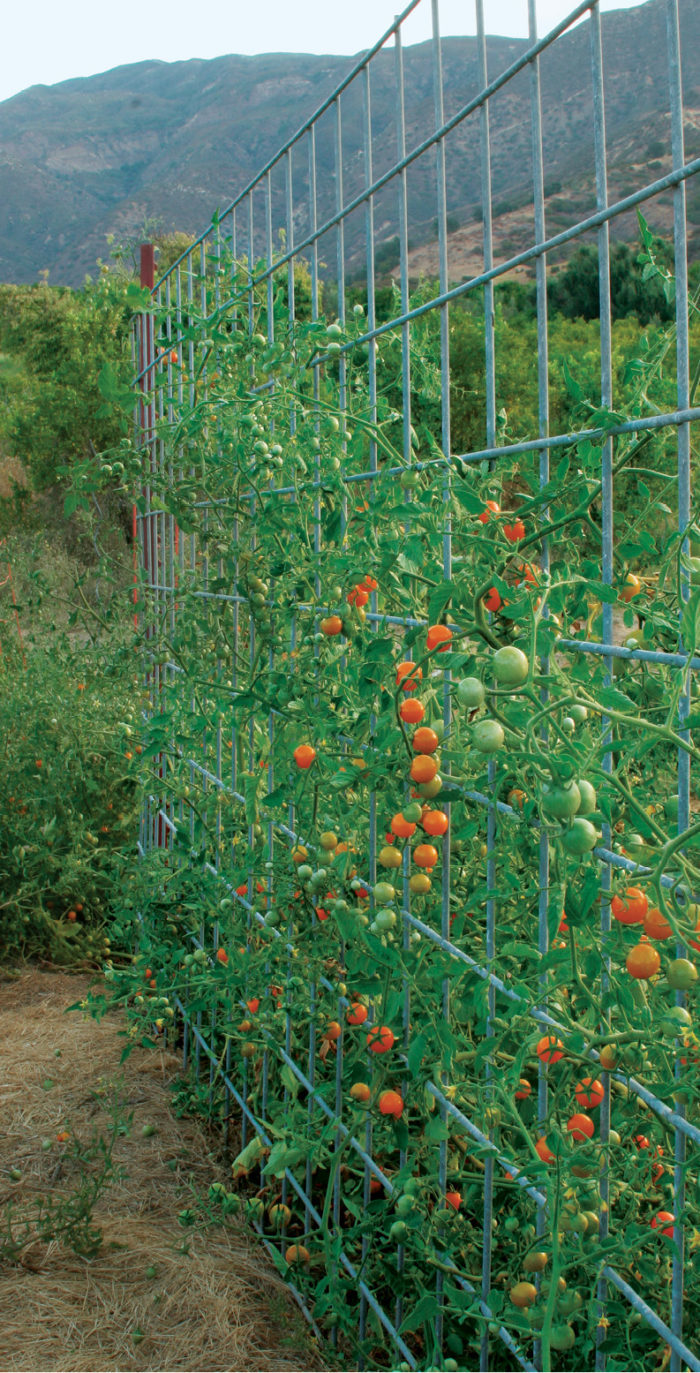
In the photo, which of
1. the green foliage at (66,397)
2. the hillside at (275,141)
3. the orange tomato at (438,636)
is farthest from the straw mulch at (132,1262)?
the hillside at (275,141)

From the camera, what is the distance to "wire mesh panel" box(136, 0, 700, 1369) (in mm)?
844

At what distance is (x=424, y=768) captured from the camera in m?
1.04

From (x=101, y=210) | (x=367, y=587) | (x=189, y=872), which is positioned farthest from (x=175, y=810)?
(x=101, y=210)

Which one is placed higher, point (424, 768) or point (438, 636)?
point (438, 636)

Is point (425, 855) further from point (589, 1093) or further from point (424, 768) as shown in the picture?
point (589, 1093)

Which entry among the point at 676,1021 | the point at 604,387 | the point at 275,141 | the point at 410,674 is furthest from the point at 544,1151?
the point at 275,141

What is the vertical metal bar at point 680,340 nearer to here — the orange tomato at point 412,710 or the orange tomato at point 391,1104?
the orange tomato at point 412,710

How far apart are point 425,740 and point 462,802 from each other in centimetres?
14

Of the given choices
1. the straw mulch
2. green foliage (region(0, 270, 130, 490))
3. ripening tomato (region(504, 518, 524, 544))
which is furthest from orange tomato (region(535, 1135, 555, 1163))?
green foliage (region(0, 270, 130, 490))

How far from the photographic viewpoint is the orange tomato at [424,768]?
3.42 feet

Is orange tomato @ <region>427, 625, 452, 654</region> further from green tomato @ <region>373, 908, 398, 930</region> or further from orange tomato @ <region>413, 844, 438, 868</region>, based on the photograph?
green tomato @ <region>373, 908, 398, 930</region>

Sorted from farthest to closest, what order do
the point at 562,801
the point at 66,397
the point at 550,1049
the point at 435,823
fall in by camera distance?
the point at 66,397 → the point at 435,823 → the point at 550,1049 → the point at 562,801

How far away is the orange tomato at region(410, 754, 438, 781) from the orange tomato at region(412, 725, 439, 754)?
0.5 inches

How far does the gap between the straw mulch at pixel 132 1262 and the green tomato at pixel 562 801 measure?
1.28 metres
